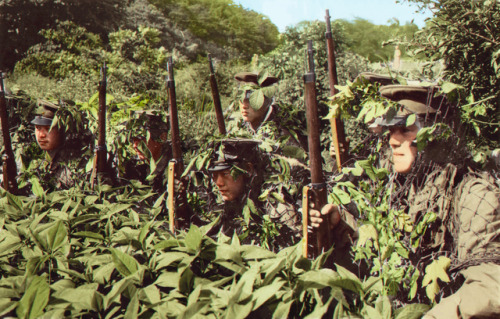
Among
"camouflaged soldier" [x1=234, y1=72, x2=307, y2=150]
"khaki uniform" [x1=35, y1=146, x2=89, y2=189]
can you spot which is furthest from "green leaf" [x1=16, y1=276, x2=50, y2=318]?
"khaki uniform" [x1=35, y1=146, x2=89, y2=189]

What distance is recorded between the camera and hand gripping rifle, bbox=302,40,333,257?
266 cm

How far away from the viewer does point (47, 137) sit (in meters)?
5.21

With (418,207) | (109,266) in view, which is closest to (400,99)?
(418,207)

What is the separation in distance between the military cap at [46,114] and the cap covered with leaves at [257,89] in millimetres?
1825

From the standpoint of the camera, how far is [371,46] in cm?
5144

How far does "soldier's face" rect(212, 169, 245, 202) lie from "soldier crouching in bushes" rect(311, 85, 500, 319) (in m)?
1.02

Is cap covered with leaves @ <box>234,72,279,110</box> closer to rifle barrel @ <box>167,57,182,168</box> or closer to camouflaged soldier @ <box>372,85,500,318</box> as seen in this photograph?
rifle barrel @ <box>167,57,182,168</box>

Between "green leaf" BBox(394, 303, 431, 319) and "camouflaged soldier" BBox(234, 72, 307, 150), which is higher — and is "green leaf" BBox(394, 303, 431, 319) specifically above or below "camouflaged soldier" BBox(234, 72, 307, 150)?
below

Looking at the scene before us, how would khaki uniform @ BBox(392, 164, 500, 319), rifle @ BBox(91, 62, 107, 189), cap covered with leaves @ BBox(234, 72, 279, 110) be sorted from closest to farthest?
khaki uniform @ BBox(392, 164, 500, 319) < cap covered with leaves @ BBox(234, 72, 279, 110) < rifle @ BBox(91, 62, 107, 189)

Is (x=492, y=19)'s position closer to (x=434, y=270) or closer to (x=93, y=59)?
(x=434, y=270)

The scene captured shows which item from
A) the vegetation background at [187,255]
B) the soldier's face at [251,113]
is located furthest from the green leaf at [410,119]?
the soldier's face at [251,113]

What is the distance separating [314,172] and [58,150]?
3.44 m

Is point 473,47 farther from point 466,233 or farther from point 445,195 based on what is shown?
point 466,233

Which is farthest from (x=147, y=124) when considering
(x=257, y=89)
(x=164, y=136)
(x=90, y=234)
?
(x=90, y=234)
